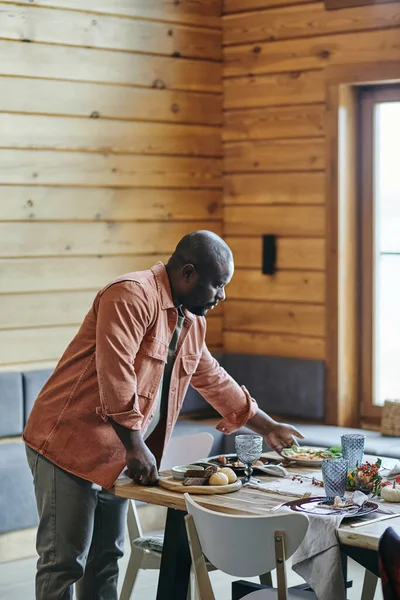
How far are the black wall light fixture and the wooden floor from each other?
1786 millimetres

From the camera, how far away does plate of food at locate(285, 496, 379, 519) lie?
274cm

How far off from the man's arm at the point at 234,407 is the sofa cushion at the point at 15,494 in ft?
4.99

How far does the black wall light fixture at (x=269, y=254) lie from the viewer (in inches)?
227

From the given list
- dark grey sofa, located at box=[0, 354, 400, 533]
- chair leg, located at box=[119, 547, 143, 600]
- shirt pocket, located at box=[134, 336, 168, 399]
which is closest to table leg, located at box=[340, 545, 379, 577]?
shirt pocket, located at box=[134, 336, 168, 399]

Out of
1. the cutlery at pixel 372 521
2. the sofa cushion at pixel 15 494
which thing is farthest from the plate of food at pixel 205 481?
the sofa cushion at pixel 15 494

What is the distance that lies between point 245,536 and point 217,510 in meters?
0.25

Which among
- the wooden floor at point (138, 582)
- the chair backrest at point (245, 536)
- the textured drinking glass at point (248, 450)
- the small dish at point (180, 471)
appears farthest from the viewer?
the wooden floor at point (138, 582)

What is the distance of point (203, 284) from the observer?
122 inches

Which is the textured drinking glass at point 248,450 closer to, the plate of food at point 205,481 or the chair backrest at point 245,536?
the plate of food at point 205,481

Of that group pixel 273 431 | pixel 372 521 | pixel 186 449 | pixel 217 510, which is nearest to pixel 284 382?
pixel 186 449

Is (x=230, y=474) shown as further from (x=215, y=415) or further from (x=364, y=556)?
(x=215, y=415)

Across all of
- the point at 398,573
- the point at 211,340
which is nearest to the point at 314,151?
the point at 211,340

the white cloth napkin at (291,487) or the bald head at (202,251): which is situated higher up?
the bald head at (202,251)

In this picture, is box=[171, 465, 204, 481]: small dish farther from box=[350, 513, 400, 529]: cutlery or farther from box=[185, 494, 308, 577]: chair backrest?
box=[350, 513, 400, 529]: cutlery
